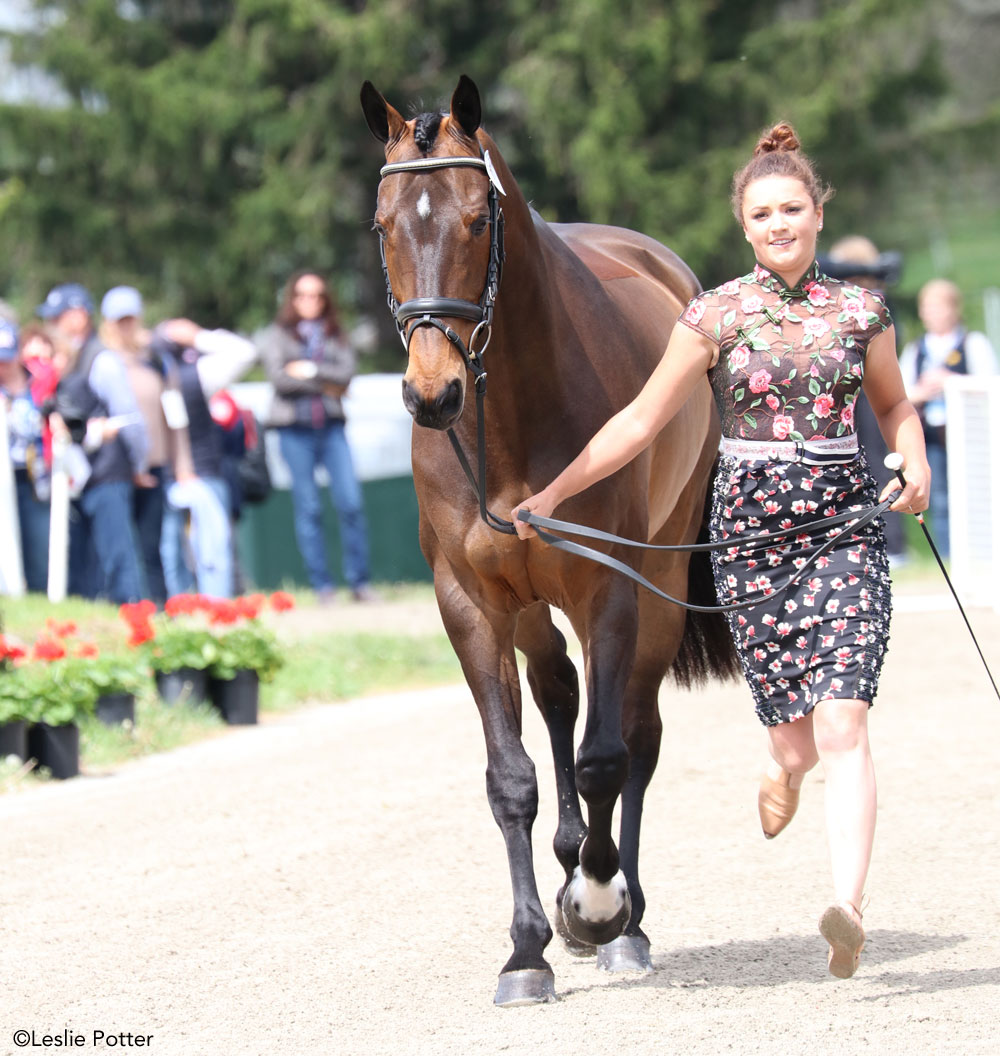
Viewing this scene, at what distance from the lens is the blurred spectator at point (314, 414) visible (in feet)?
39.9

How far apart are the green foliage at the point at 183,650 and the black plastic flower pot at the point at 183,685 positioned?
0.12 feet

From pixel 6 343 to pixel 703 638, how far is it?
6.94m

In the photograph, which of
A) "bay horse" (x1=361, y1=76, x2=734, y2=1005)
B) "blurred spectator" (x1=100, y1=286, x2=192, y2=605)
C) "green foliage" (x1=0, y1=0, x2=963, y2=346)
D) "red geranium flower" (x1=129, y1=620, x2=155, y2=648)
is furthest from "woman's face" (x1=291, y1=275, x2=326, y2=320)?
"bay horse" (x1=361, y1=76, x2=734, y2=1005)

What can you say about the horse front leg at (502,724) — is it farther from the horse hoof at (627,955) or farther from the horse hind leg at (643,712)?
the horse hind leg at (643,712)

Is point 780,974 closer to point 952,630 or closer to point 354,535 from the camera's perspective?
point 952,630

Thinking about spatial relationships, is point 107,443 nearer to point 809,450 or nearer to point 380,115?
point 380,115

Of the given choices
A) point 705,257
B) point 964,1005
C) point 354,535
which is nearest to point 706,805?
point 964,1005

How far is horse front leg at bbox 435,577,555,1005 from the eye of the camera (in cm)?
431

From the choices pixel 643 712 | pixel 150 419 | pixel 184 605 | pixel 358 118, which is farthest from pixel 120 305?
pixel 358 118

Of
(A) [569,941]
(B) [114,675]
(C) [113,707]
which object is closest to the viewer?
(A) [569,941]

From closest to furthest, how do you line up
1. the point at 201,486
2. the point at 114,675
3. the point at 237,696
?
the point at 114,675 < the point at 237,696 < the point at 201,486

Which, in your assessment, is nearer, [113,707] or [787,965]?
[787,965]

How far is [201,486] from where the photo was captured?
11.3 meters

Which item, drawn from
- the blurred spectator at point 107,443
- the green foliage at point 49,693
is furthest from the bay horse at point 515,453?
the blurred spectator at point 107,443
